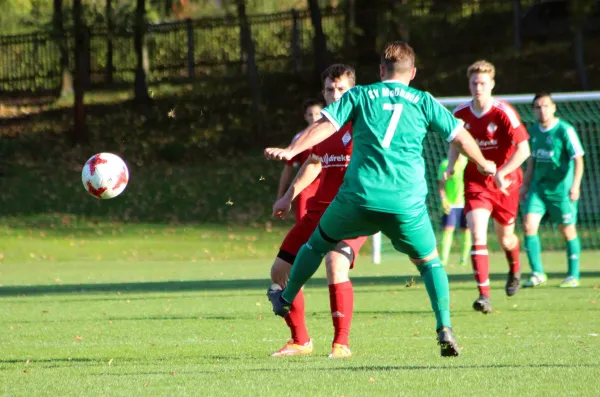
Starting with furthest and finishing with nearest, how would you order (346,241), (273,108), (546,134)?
(273,108)
(546,134)
(346,241)

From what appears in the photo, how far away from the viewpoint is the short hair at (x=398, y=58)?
22.0ft

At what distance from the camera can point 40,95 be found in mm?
35531

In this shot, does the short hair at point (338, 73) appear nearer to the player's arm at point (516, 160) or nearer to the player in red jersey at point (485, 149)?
the player's arm at point (516, 160)

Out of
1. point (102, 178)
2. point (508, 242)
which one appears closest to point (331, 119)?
point (102, 178)

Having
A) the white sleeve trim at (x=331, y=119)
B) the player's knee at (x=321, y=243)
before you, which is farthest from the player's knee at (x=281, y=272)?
the white sleeve trim at (x=331, y=119)

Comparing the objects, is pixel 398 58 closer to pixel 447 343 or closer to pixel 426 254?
pixel 426 254

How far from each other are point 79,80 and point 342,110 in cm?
2387

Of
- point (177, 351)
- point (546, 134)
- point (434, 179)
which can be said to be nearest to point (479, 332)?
point (177, 351)

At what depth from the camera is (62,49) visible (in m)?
31.8

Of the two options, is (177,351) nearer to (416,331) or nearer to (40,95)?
(416,331)

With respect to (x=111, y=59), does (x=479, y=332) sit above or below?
below

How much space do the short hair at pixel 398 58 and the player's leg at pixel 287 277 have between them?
1.46m

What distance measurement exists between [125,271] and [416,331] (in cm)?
921

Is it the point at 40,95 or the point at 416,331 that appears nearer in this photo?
the point at 416,331
